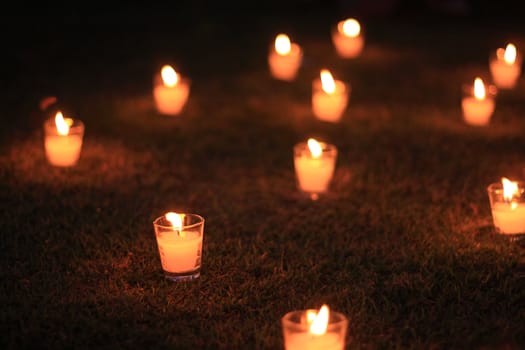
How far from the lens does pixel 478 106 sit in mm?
7293

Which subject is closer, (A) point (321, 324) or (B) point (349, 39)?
(A) point (321, 324)

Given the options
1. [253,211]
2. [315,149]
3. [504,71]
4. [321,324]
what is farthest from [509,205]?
[504,71]

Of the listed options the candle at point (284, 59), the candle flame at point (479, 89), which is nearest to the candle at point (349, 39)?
the candle at point (284, 59)

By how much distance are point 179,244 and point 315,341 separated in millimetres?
1113

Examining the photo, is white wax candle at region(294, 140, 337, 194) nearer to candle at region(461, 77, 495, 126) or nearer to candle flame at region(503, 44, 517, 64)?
candle at region(461, 77, 495, 126)

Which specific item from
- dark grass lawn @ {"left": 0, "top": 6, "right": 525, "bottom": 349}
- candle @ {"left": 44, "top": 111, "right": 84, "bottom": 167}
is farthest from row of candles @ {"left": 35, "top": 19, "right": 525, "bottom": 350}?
dark grass lawn @ {"left": 0, "top": 6, "right": 525, "bottom": 349}

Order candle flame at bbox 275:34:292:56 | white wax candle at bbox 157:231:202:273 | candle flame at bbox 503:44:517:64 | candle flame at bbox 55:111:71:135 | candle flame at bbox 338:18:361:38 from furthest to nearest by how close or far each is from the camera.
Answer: candle flame at bbox 338:18:361:38, candle flame at bbox 275:34:292:56, candle flame at bbox 503:44:517:64, candle flame at bbox 55:111:71:135, white wax candle at bbox 157:231:202:273

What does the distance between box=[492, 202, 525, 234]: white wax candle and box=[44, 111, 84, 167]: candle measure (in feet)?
10.3

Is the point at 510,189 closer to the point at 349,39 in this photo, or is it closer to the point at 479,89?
the point at 479,89

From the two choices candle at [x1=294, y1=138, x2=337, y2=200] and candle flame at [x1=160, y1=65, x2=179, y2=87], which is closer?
candle at [x1=294, y1=138, x2=337, y2=200]

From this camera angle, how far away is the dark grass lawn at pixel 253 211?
3.71 m

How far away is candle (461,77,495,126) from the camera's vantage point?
7.22 metres

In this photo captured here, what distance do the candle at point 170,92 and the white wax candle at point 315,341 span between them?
459cm

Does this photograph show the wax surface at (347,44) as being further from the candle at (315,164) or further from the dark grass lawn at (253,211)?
the candle at (315,164)
